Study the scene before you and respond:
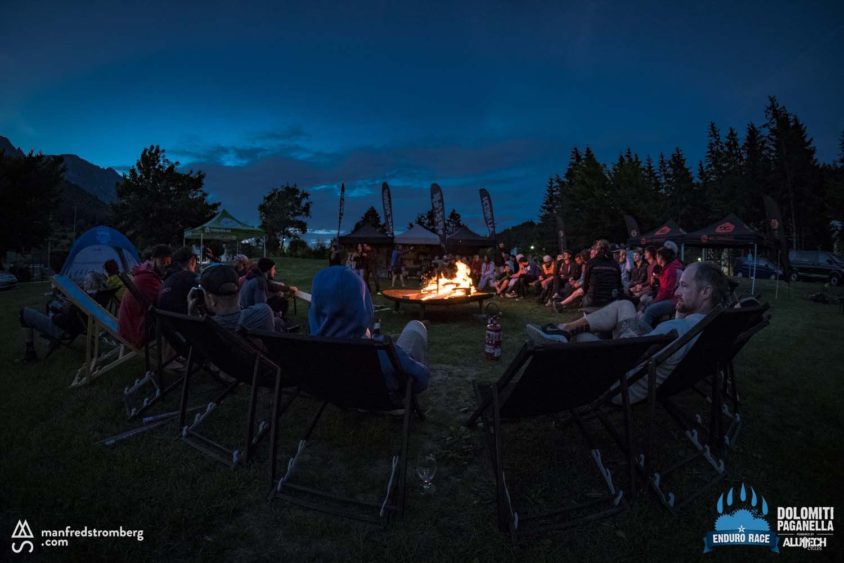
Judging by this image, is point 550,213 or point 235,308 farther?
point 550,213

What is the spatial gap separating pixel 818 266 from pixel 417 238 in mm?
20356

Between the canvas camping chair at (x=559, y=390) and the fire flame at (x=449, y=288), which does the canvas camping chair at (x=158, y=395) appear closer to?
the canvas camping chair at (x=559, y=390)

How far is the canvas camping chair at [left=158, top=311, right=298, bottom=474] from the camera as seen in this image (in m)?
2.33

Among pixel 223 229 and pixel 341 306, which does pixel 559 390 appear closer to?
pixel 341 306

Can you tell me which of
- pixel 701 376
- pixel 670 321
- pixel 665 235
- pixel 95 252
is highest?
pixel 665 235

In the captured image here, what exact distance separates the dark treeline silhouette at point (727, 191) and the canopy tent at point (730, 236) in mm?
21714

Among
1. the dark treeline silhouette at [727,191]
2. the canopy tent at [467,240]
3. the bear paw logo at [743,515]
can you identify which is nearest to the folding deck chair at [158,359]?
the bear paw logo at [743,515]

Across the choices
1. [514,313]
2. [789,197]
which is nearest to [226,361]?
[514,313]

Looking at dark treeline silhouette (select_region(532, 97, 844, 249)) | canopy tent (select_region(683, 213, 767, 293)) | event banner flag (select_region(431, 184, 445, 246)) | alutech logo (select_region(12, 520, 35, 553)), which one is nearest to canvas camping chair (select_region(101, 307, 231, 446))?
alutech logo (select_region(12, 520, 35, 553))

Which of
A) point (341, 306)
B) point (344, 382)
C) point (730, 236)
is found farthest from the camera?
point (730, 236)

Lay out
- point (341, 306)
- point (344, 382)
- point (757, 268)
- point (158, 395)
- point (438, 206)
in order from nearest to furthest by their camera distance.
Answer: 1. point (344, 382)
2. point (341, 306)
3. point (158, 395)
4. point (438, 206)
5. point (757, 268)

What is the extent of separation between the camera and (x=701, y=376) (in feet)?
8.78

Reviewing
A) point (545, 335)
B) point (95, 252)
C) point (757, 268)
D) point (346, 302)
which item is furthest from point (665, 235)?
point (95, 252)

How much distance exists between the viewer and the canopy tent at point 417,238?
21.4 m
